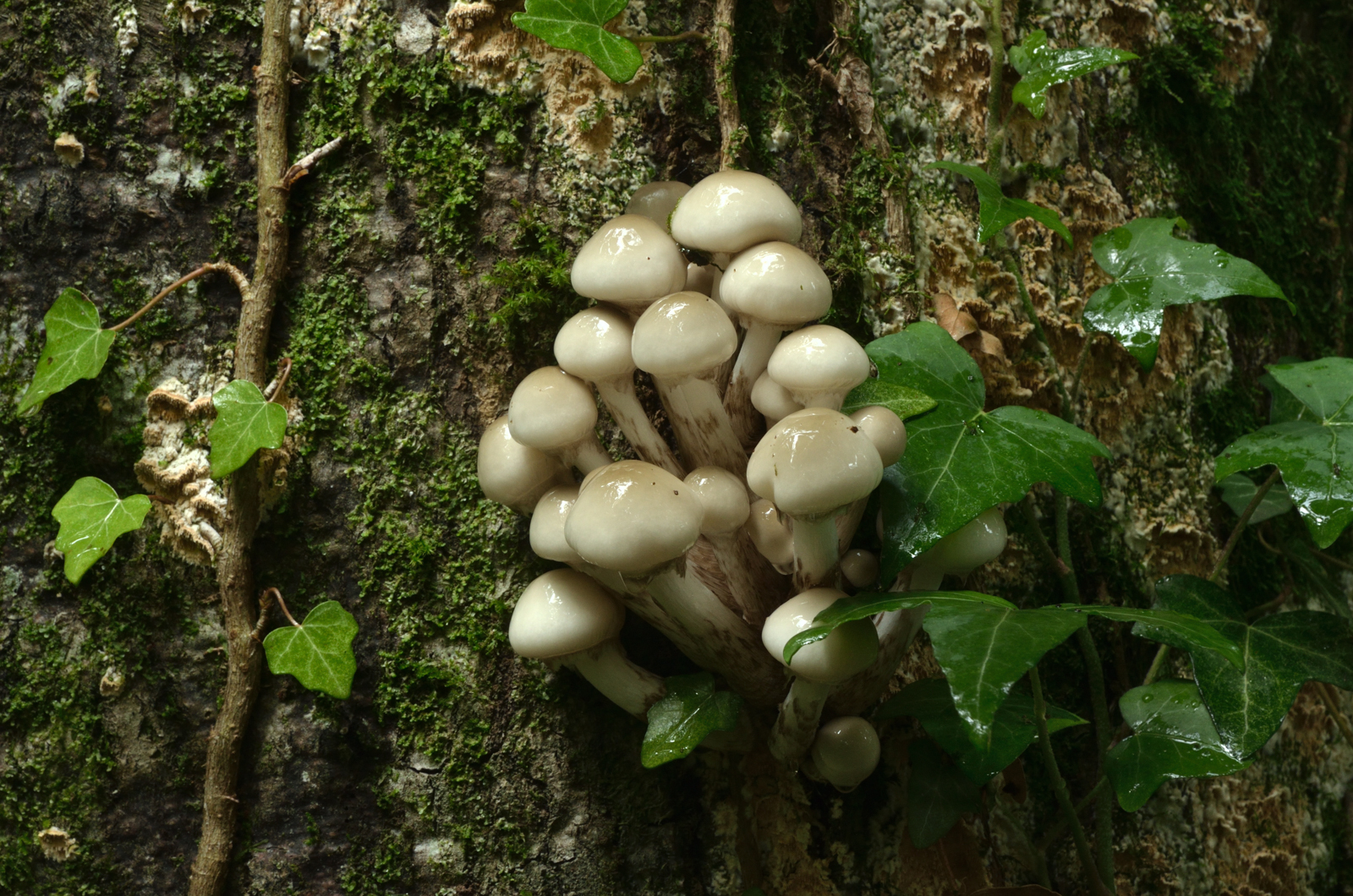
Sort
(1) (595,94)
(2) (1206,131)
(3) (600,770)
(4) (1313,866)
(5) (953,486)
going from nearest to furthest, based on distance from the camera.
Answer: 1. (5) (953,486)
2. (3) (600,770)
3. (1) (595,94)
4. (4) (1313,866)
5. (2) (1206,131)

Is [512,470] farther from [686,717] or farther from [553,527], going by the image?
[686,717]

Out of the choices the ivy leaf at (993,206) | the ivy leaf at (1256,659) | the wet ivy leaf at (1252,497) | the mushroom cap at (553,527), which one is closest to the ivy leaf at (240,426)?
the mushroom cap at (553,527)

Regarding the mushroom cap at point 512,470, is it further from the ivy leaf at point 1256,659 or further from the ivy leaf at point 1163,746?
the ivy leaf at point 1163,746

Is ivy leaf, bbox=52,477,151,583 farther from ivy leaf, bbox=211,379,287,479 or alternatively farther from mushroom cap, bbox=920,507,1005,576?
mushroom cap, bbox=920,507,1005,576

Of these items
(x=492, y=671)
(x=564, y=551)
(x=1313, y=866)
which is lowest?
(x=1313, y=866)

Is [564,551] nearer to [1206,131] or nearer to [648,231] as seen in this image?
[648,231]

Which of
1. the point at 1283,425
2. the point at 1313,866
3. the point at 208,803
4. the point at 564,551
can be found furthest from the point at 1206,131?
the point at 208,803
